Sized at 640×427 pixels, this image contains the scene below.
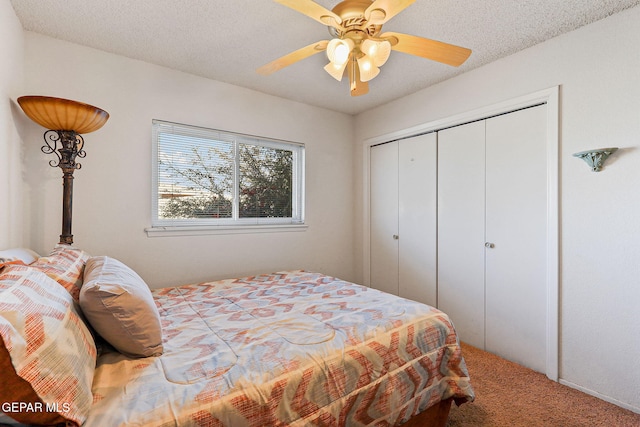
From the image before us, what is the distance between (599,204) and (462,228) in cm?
101

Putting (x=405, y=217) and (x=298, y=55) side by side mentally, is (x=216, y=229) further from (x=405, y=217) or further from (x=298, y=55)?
(x=405, y=217)

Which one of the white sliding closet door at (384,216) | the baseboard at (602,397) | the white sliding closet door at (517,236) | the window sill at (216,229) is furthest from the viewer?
the white sliding closet door at (384,216)

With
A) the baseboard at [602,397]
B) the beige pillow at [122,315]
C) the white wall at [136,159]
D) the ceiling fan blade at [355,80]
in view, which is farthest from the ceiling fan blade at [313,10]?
the baseboard at [602,397]

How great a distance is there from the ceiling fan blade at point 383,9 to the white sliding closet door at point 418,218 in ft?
6.38

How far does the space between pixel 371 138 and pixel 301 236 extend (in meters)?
1.47

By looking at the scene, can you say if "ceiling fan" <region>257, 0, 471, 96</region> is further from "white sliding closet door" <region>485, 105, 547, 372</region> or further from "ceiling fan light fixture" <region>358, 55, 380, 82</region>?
"white sliding closet door" <region>485, 105, 547, 372</region>

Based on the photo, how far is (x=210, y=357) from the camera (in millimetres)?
1237

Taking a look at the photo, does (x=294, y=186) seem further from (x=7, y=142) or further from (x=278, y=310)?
(x=7, y=142)

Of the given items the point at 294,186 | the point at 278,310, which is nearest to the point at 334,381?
the point at 278,310

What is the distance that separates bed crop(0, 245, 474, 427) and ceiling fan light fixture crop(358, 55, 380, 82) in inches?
51.5

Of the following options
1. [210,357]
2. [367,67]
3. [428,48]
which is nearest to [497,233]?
[428,48]

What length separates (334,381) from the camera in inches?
48.9

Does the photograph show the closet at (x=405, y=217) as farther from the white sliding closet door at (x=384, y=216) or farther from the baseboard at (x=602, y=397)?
the baseboard at (x=602, y=397)

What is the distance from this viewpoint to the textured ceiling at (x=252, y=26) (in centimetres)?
188
